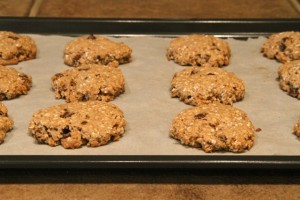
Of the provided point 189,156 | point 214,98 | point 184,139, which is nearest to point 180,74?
point 214,98

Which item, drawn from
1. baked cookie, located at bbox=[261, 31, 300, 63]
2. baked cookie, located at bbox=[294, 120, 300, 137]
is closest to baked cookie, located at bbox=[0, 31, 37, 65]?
baked cookie, located at bbox=[261, 31, 300, 63]

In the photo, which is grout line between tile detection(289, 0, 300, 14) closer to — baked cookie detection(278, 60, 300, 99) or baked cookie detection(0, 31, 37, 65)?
baked cookie detection(278, 60, 300, 99)

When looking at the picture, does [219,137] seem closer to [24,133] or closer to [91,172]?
[91,172]

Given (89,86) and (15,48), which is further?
(15,48)

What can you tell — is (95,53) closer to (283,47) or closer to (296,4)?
(283,47)

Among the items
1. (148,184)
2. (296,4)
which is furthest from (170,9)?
(148,184)
